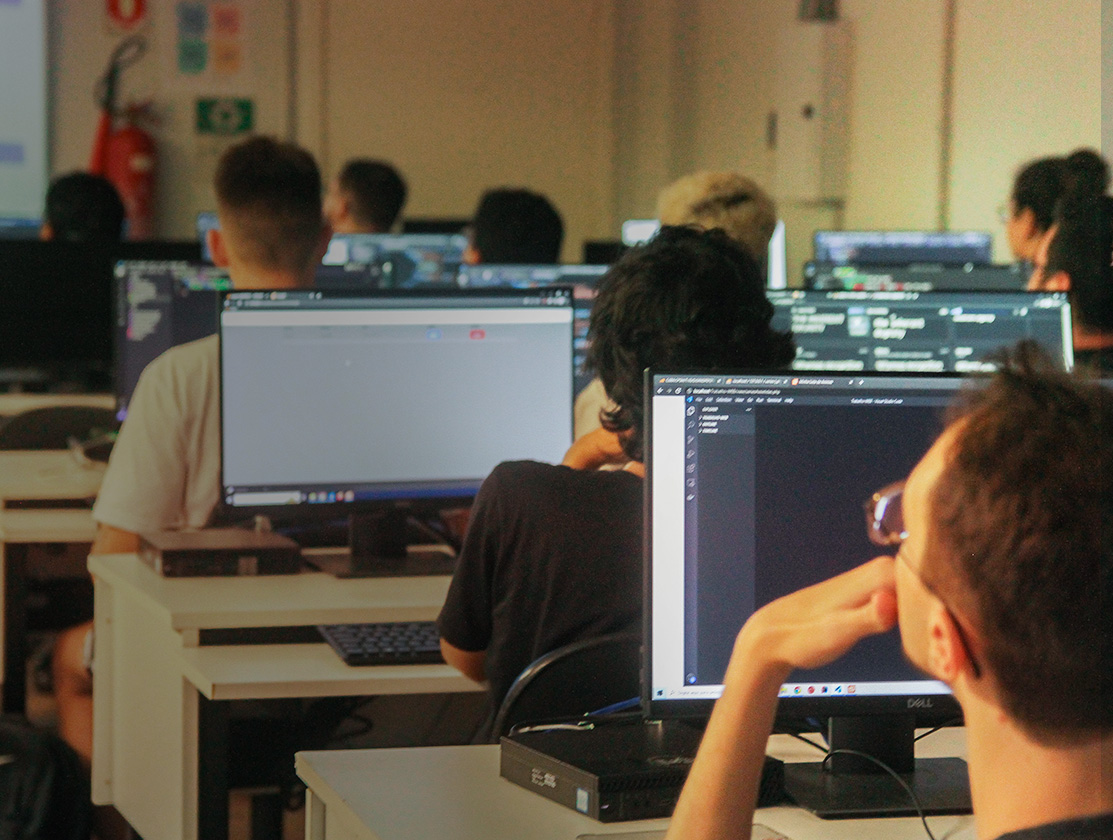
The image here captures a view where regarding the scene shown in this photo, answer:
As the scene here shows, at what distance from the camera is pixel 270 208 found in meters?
2.91

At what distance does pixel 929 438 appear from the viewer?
142 cm

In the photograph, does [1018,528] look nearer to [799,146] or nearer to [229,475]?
[229,475]

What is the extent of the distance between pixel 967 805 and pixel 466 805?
19.3 inches

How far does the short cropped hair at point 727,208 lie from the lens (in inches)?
118

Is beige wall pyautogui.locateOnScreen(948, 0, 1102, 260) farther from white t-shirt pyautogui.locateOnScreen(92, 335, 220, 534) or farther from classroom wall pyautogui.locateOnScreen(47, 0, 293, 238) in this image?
classroom wall pyautogui.locateOnScreen(47, 0, 293, 238)

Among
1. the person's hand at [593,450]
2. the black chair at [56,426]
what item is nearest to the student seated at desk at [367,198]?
the black chair at [56,426]

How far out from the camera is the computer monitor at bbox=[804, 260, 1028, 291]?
12.0 ft

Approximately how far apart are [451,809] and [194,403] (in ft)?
4.70

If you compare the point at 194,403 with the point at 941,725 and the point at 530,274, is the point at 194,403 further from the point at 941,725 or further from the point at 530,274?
the point at 941,725

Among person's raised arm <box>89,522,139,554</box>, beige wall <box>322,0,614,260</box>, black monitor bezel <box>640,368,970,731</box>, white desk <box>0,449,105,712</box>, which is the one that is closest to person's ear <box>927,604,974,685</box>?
black monitor bezel <box>640,368,970,731</box>

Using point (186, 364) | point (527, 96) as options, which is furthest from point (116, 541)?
point (527, 96)

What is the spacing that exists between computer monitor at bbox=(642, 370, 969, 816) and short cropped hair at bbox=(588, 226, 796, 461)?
307 mm

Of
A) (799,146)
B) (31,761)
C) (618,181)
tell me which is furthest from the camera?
(618,181)

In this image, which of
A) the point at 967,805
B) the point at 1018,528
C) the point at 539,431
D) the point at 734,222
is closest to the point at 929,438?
the point at 967,805
